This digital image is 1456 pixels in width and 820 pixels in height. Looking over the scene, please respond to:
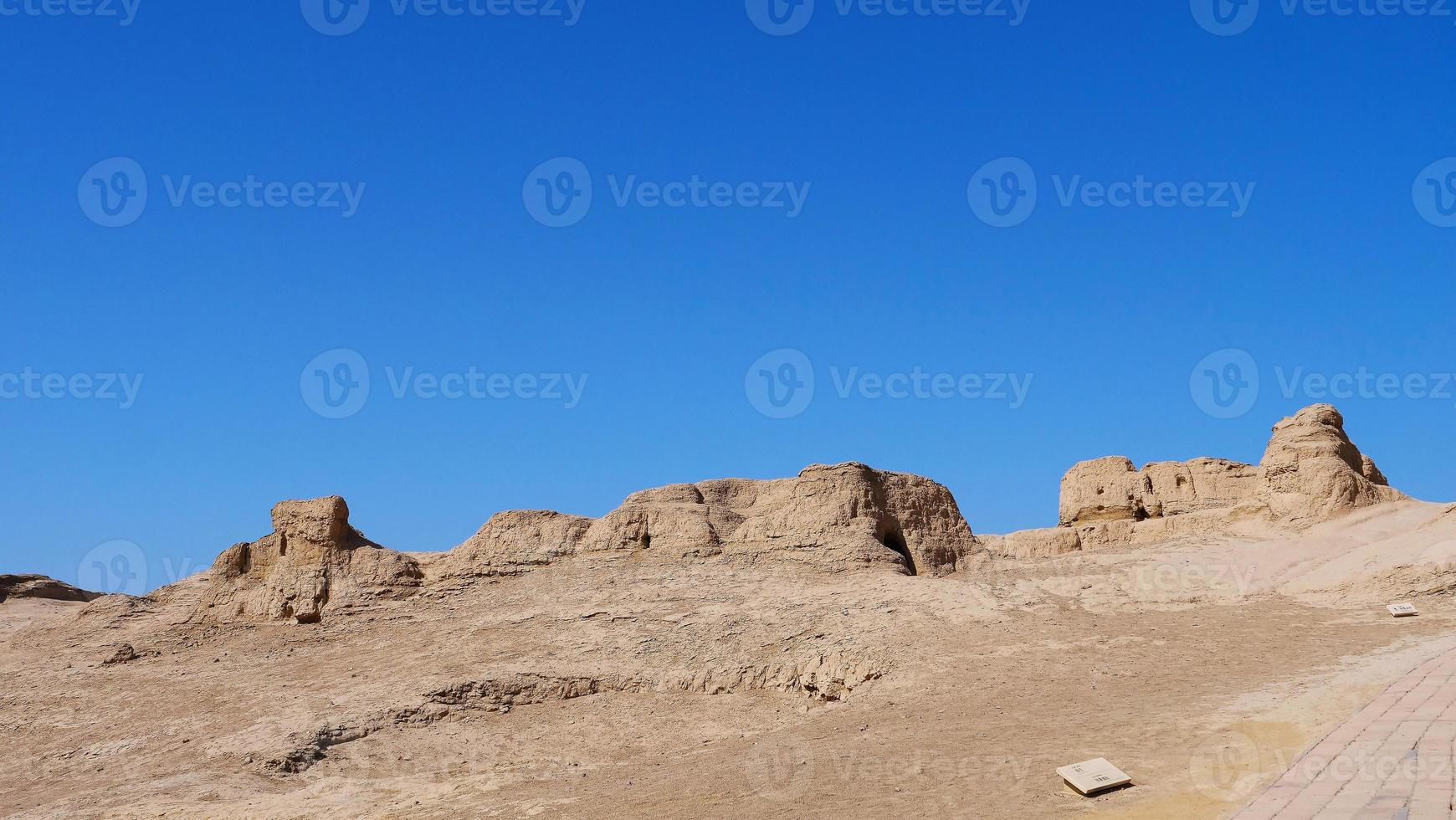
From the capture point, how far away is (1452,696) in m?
12.5

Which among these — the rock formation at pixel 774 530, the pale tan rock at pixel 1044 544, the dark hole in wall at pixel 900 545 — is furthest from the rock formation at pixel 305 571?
the pale tan rock at pixel 1044 544

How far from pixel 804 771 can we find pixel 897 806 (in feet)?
6.76

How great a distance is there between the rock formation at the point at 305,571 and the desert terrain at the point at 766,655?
72 millimetres

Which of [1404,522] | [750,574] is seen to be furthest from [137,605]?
[1404,522]

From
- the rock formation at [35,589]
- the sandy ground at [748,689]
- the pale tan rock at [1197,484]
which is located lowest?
the sandy ground at [748,689]

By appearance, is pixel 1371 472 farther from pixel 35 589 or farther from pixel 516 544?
pixel 35 589

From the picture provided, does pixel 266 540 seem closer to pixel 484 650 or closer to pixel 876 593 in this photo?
pixel 484 650

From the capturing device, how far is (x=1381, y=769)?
401 inches

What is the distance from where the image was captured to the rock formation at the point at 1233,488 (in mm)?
23203

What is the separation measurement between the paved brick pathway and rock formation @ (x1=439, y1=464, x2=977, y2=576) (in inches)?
449

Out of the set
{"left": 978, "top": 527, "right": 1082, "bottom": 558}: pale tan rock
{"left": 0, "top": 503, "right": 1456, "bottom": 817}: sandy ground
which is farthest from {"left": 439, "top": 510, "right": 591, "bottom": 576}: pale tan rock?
{"left": 978, "top": 527, "right": 1082, "bottom": 558}: pale tan rock

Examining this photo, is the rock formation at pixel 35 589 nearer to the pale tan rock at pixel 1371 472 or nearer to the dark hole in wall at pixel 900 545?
the dark hole in wall at pixel 900 545
